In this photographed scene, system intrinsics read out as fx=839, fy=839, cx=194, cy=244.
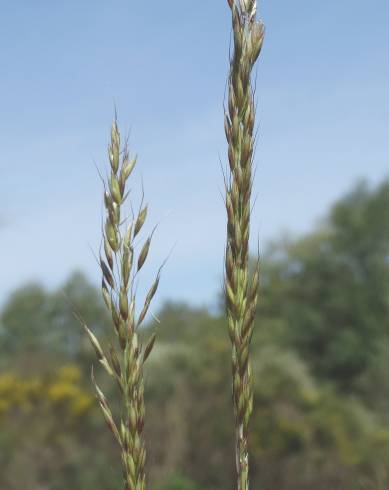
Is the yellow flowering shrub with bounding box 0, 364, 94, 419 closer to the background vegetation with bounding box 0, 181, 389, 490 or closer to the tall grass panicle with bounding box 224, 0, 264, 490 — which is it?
the background vegetation with bounding box 0, 181, 389, 490

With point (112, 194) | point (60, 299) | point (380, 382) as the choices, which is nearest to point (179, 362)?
point (380, 382)

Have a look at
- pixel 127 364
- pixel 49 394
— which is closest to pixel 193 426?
pixel 49 394

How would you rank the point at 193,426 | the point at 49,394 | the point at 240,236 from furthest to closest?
the point at 49,394
the point at 193,426
the point at 240,236

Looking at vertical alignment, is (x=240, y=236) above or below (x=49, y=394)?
below

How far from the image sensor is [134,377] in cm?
142

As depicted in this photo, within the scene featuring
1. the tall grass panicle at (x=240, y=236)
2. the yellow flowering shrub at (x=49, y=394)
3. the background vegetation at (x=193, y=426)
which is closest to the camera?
the tall grass panicle at (x=240, y=236)

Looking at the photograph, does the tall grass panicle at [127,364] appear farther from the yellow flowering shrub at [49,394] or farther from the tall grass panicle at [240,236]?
the yellow flowering shrub at [49,394]

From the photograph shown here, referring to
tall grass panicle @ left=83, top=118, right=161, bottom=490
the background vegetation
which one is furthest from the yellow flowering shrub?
tall grass panicle @ left=83, top=118, right=161, bottom=490

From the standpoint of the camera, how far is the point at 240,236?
1.40 m

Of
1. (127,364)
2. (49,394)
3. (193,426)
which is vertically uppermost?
(49,394)

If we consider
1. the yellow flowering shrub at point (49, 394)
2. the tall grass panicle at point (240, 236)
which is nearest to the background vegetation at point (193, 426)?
the yellow flowering shrub at point (49, 394)

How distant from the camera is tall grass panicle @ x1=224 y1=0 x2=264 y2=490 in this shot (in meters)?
1.40

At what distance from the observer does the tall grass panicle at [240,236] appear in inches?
55.1

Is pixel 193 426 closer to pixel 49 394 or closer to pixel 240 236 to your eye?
pixel 49 394
